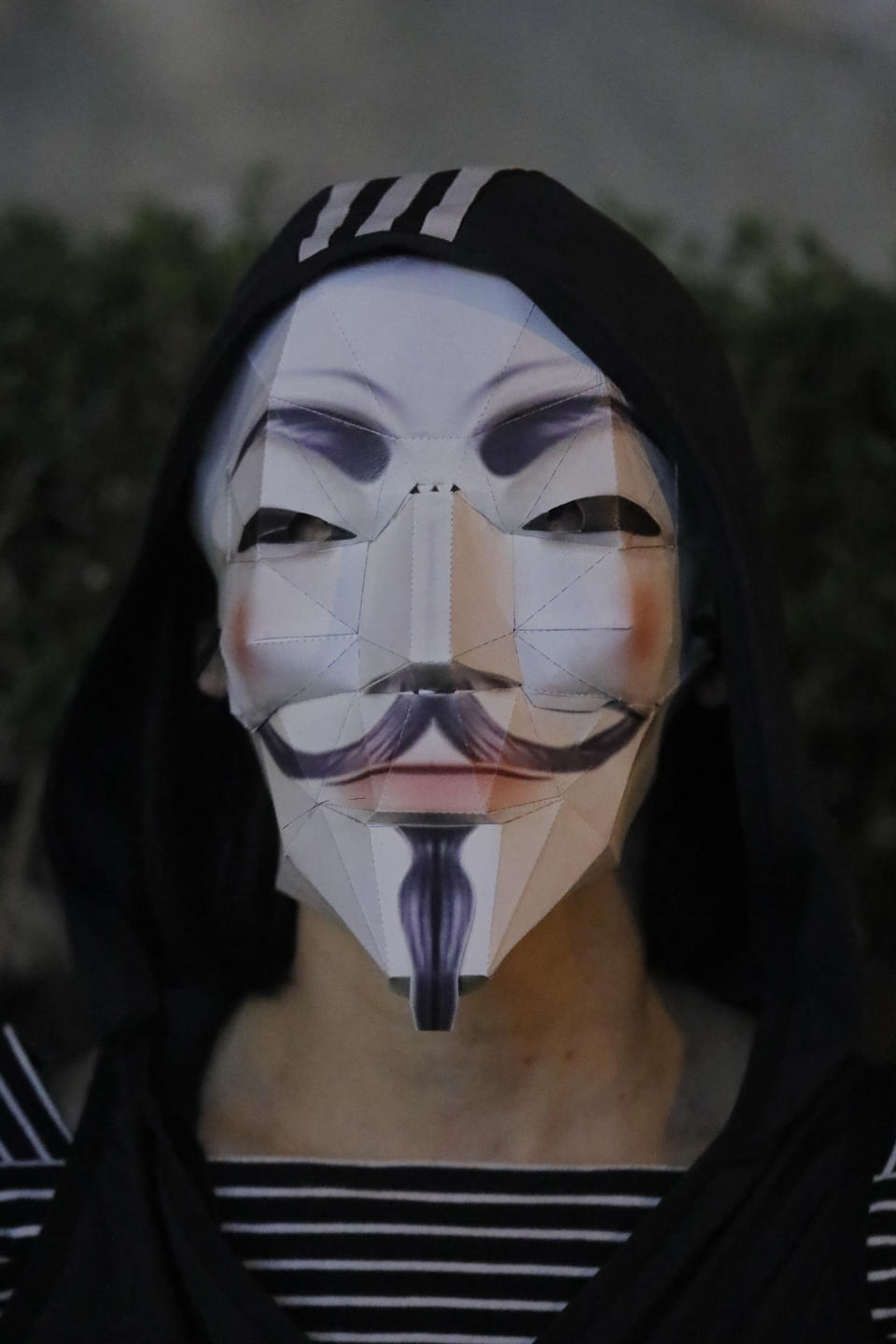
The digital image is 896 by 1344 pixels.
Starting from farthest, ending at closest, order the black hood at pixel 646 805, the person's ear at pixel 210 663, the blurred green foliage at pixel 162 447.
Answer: the blurred green foliage at pixel 162 447 < the person's ear at pixel 210 663 < the black hood at pixel 646 805

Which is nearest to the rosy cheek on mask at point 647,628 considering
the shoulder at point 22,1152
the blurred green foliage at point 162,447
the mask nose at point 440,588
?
the mask nose at point 440,588

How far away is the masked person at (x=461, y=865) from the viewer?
3.83ft

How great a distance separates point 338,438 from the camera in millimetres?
1253

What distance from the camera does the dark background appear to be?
2.03 meters

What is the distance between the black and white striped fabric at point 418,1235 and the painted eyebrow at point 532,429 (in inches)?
22.8

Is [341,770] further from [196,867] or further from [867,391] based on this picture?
[867,391]

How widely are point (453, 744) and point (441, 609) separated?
102 mm

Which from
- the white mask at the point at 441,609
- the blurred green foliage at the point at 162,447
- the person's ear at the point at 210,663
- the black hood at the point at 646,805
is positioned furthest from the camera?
the blurred green foliage at the point at 162,447

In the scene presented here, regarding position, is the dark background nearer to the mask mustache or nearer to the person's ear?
the person's ear

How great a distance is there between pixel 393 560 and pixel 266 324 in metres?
0.28

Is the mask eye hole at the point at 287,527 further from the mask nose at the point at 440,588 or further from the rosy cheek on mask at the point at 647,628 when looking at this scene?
the rosy cheek on mask at the point at 647,628

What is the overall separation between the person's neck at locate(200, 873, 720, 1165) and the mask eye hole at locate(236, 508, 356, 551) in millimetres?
329

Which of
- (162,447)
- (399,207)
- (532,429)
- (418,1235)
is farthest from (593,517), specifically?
(162,447)

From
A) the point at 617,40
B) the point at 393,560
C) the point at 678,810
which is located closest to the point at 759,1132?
→ the point at 678,810
